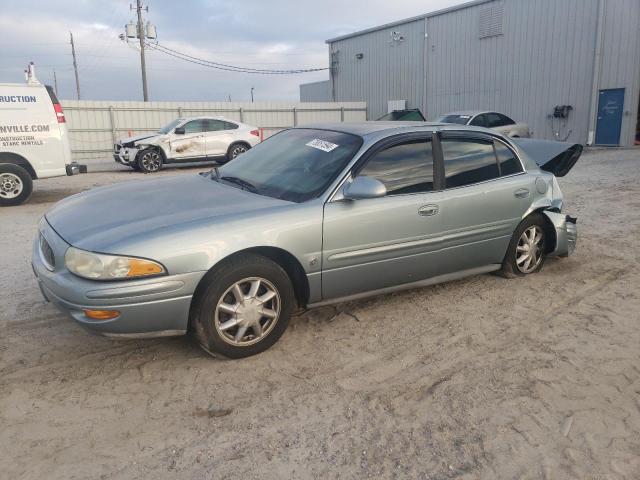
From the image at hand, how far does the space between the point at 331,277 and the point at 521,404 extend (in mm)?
1414

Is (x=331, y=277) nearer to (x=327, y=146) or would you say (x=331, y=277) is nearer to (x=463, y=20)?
(x=327, y=146)

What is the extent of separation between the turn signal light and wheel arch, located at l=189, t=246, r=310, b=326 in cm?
44

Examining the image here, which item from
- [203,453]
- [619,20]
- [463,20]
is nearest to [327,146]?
[203,453]

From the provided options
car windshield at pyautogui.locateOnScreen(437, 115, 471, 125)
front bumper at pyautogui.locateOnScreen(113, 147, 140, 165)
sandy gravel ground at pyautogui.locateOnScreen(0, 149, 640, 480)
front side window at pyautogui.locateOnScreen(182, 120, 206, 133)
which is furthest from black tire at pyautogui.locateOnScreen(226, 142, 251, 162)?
sandy gravel ground at pyautogui.locateOnScreen(0, 149, 640, 480)

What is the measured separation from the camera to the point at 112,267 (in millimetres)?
2885

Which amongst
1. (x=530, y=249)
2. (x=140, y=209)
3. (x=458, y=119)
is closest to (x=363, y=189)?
(x=140, y=209)

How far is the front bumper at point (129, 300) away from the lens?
113 inches

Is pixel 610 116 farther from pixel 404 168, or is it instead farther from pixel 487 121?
pixel 404 168

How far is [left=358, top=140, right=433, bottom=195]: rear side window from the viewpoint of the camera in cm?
385

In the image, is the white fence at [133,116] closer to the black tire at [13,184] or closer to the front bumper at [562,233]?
the black tire at [13,184]

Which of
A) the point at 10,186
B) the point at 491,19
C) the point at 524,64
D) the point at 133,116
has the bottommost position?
the point at 10,186

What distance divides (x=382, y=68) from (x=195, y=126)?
54.3ft

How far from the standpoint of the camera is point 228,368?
3.25 m

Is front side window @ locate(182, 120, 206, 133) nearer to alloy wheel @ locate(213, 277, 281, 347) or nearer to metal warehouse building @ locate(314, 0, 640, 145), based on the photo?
alloy wheel @ locate(213, 277, 281, 347)
